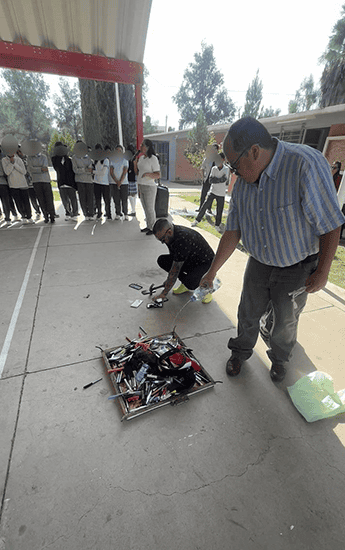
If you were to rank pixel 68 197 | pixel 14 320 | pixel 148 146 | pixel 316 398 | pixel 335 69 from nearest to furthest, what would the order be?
1. pixel 316 398
2. pixel 14 320
3. pixel 148 146
4. pixel 68 197
5. pixel 335 69

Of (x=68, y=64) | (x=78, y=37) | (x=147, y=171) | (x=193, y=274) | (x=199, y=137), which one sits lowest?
(x=193, y=274)

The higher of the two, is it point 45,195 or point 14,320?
point 45,195

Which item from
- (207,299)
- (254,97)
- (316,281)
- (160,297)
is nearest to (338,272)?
(207,299)

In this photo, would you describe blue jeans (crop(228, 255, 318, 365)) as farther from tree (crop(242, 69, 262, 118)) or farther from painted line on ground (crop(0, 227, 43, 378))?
tree (crop(242, 69, 262, 118))

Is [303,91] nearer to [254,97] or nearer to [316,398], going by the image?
[254,97]

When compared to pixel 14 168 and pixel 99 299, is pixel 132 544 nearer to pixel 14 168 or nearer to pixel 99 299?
pixel 99 299

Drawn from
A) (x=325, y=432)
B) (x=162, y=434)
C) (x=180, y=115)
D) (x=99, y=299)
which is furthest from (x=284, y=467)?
(x=180, y=115)

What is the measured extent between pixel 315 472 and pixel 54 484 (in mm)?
1567

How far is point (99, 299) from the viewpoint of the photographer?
3.45 metres

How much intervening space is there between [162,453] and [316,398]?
1.20 metres

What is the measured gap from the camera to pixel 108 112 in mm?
9688

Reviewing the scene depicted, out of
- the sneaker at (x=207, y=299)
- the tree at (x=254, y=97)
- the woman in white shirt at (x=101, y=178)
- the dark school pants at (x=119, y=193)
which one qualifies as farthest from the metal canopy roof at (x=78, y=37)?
the tree at (x=254, y=97)

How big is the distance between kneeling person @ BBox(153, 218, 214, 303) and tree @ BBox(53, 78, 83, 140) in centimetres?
4797

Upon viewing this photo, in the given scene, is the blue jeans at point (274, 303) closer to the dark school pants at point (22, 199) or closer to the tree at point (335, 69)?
the dark school pants at point (22, 199)
